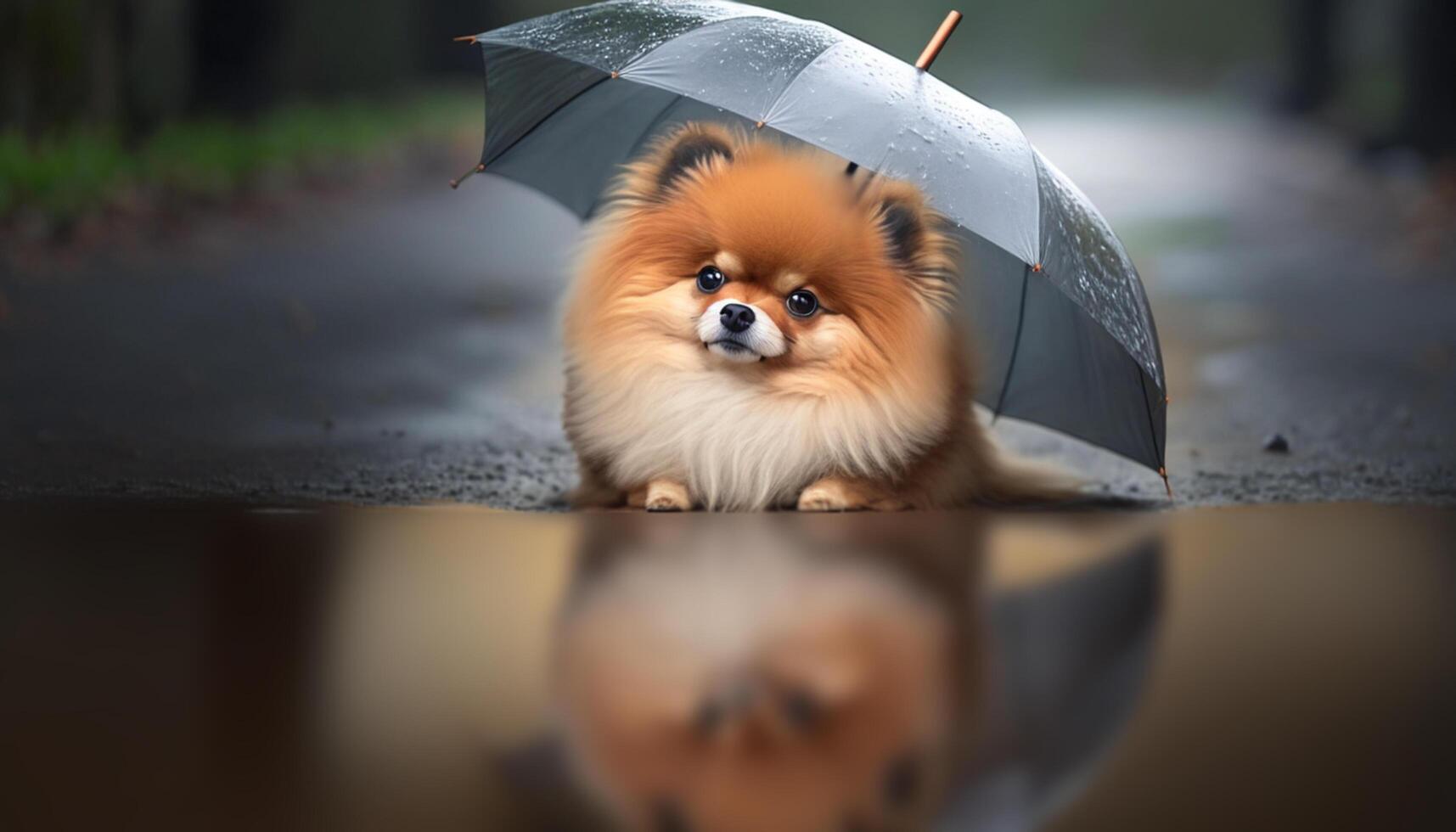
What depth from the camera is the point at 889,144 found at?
2254 millimetres

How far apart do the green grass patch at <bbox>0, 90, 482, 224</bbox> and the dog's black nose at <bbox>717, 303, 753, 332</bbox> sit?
380cm

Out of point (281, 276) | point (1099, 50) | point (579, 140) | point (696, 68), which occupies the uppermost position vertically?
point (696, 68)

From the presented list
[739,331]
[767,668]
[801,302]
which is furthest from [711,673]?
[801,302]

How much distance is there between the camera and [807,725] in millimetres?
1709

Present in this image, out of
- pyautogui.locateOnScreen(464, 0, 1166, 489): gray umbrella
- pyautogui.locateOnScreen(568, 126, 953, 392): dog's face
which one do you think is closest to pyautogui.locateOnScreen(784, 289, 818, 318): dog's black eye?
pyautogui.locateOnScreen(568, 126, 953, 392): dog's face

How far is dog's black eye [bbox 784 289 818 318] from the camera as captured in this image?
95.7 inches

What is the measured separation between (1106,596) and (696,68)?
3.55 ft

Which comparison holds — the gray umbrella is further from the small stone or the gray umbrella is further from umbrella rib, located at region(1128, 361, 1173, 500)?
the small stone

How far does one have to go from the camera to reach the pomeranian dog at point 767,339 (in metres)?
2.42

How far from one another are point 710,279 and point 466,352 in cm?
217

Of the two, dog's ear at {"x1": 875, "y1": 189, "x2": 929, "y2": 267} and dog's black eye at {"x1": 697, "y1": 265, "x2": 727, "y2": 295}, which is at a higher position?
dog's ear at {"x1": 875, "y1": 189, "x2": 929, "y2": 267}

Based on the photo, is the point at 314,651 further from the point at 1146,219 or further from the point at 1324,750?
the point at 1146,219

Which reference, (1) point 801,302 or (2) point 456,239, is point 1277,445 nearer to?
(1) point 801,302

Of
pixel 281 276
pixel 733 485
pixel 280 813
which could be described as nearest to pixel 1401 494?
pixel 733 485
